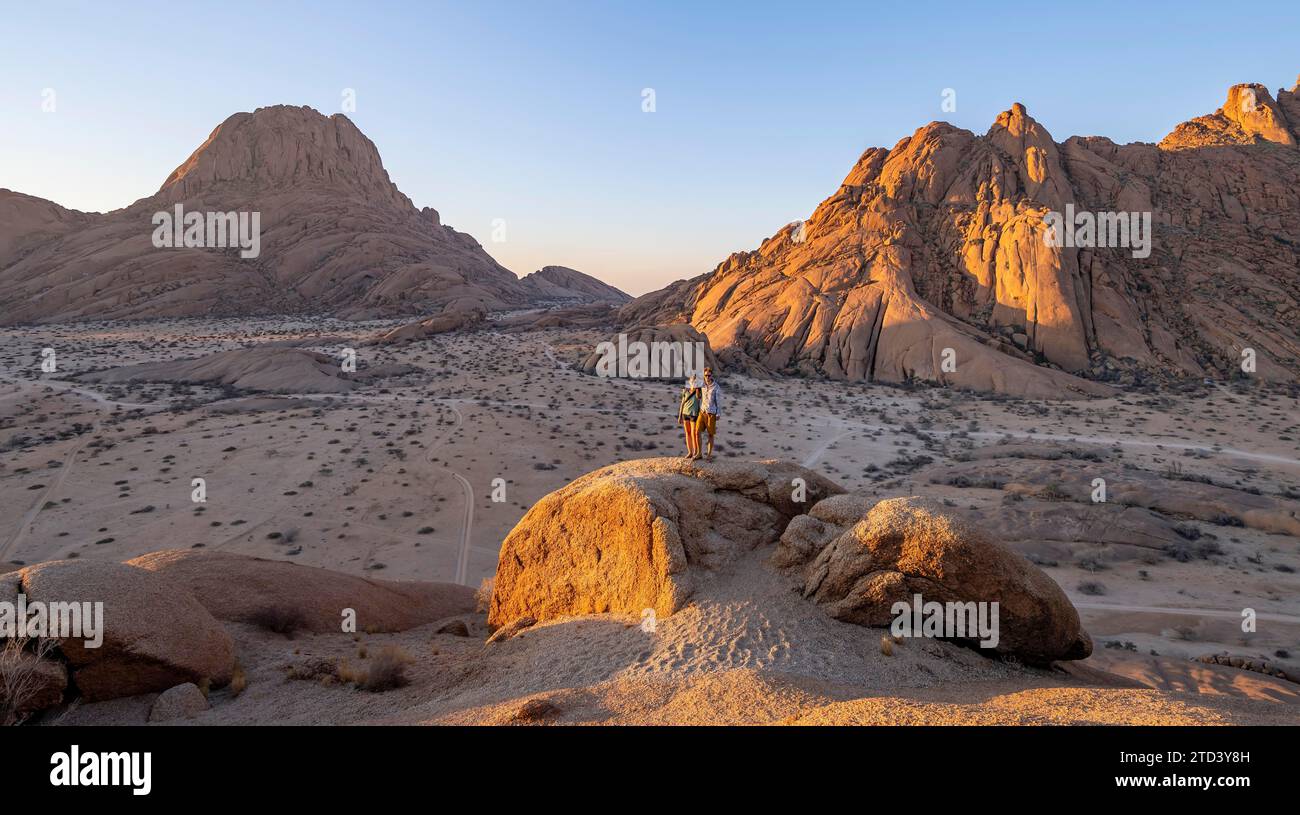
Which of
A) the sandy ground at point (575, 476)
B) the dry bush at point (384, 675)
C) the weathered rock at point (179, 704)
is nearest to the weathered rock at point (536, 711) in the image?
the sandy ground at point (575, 476)

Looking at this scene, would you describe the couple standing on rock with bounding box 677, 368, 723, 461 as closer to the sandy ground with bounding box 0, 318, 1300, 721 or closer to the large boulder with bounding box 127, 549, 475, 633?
the sandy ground with bounding box 0, 318, 1300, 721

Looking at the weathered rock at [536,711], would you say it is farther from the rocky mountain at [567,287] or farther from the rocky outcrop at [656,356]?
the rocky mountain at [567,287]

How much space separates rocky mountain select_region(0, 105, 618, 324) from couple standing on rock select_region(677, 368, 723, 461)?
70849 mm

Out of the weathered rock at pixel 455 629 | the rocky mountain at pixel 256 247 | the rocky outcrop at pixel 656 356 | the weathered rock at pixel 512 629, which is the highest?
the rocky mountain at pixel 256 247

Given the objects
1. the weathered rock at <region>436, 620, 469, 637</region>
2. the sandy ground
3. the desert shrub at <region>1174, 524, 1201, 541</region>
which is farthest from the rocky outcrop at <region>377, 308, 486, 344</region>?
the desert shrub at <region>1174, 524, 1201, 541</region>

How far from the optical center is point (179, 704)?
306 inches

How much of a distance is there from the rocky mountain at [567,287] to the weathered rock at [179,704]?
123436mm

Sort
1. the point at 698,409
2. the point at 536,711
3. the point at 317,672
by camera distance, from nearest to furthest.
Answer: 1. the point at 536,711
2. the point at 317,672
3. the point at 698,409

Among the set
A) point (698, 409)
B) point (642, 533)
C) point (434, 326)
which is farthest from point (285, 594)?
point (434, 326)

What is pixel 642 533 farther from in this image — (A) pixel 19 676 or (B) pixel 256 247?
(B) pixel 256 247

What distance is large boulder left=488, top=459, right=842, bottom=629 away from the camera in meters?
9.62

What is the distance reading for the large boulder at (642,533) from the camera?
9625 mm

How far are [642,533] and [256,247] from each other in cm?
10379

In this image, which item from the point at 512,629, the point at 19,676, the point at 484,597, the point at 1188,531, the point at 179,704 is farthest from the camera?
the point at 1188,531
